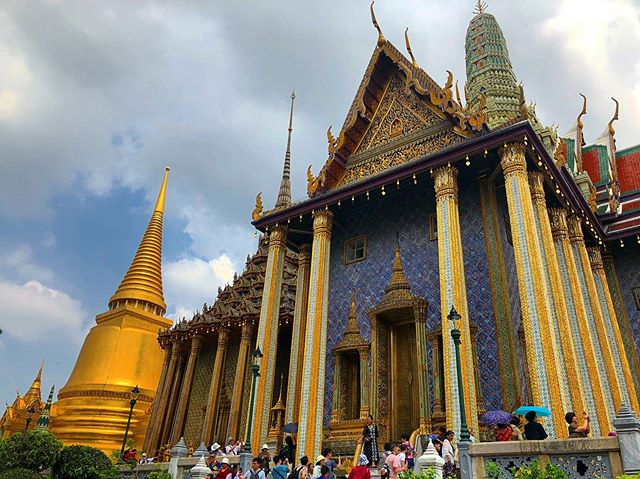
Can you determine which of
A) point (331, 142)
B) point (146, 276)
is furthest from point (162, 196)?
point (331, 142)

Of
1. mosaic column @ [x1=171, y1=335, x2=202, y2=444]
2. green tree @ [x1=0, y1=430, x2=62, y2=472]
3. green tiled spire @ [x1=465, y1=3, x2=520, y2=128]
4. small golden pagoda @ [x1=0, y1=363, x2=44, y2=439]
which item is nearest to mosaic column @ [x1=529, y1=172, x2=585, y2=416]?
green tiled spire @ [x1=465, y1=3, x2=520, y2=128]

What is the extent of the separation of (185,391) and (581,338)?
15.1 metres

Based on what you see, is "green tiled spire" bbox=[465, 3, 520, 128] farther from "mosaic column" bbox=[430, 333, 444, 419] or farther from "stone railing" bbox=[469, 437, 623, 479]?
"stone railing" bbox=[469, 437, 623, 479]

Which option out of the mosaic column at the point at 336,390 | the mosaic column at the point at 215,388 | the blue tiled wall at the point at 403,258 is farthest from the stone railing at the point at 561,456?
the mosaic column at the point at 215,388

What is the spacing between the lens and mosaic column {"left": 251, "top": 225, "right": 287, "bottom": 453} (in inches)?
491

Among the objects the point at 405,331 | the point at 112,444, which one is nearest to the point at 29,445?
the point at 405,331

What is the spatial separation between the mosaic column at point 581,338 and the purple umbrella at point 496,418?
220 cm

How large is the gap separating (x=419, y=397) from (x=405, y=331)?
1.84 m

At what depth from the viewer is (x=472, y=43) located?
23859 millimetres

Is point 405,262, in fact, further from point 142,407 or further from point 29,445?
point 142,407

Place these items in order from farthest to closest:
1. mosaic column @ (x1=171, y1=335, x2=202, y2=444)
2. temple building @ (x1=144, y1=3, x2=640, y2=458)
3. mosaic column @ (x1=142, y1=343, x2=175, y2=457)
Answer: mosaic column @ (x1=142, y1=343, x2=175, y2=457) → mosaic column @ (x1=171, y1=335, x2=202, y2=444) → temple building @ (x1=144, y1=3, x2=640, y2=458)

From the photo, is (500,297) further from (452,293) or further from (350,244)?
(350,244)

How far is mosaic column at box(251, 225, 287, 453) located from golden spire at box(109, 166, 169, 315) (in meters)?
18.6

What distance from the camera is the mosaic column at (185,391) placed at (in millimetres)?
20531
